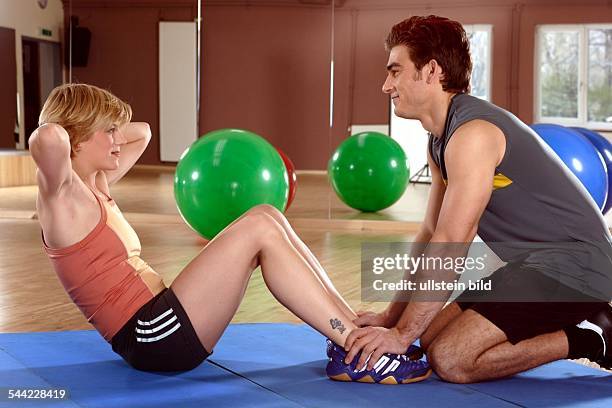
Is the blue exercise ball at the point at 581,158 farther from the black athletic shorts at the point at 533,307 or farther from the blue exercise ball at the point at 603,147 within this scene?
the black athletic shorts at the point at 533,307

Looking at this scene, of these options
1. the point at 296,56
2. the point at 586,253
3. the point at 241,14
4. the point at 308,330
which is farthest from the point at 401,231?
the point at 586,253

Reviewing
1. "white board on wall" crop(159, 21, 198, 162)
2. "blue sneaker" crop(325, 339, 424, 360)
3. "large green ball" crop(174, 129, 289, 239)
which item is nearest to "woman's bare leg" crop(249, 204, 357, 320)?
"blue sneaker" crop(325, 339, 424, 360)

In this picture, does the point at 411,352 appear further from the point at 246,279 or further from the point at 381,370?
the point at 246,279

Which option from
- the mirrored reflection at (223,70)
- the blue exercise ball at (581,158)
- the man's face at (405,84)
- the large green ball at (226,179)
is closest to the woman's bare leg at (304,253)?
the man's face at (405,84)

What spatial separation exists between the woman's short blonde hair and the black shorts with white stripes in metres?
0.50

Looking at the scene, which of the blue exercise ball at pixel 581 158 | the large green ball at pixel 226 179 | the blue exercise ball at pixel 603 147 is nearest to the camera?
the large green ball at pixel 226 179

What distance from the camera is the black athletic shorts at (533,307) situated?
2.71 metres

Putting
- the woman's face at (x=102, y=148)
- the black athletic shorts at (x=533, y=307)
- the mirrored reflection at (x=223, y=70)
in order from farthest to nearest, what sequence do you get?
1. the mirrored reflection at (x=223, y=70)
2. the black athletic shorts at (x=533, y=307)
3. the woman's face at (x=102, y=148)

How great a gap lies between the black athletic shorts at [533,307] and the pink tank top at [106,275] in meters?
1.01

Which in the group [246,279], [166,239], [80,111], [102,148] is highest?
[80,111]

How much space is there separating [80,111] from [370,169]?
474 cm

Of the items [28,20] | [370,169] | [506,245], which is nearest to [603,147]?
[370,169]

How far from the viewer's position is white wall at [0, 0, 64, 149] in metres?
7.95

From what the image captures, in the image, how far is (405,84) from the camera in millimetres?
2713
